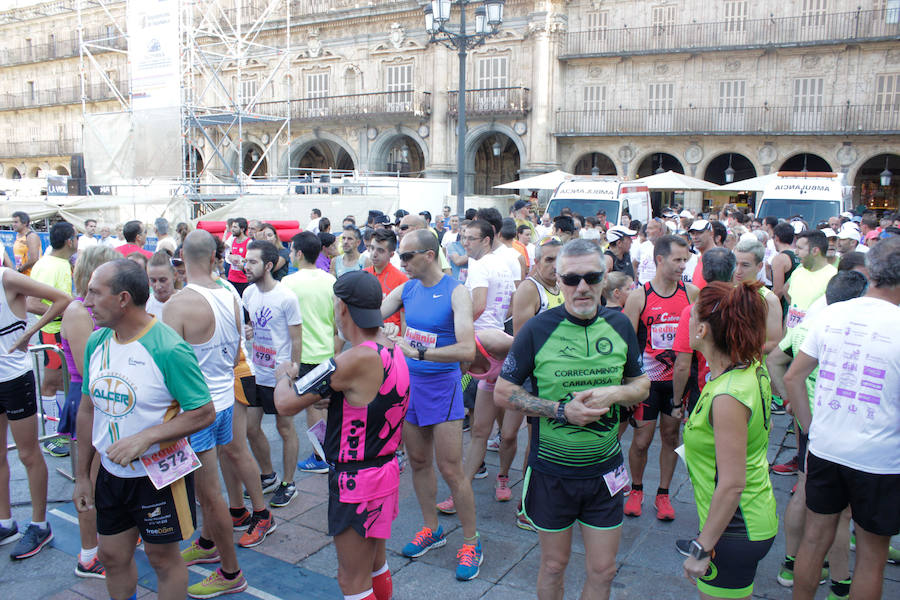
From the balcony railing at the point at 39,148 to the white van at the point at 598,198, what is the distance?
31.5 meters

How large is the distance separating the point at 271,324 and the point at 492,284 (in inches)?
66.5

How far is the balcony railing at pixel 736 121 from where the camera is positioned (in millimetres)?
21609

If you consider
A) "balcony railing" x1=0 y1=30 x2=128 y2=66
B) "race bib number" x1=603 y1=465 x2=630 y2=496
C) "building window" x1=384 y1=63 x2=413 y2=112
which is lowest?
"race bib number" x1=603 y1=465 x2=630 y2=496

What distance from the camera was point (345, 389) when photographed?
9.16 feet

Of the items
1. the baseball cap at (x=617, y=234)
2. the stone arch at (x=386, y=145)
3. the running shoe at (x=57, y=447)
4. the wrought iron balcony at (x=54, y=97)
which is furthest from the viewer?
the wrought iron balcony at (x=54, y=97)

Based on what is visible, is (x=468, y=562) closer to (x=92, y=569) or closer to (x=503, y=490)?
(x=503, y=490)

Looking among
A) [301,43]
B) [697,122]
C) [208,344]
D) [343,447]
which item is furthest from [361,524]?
[301,43]

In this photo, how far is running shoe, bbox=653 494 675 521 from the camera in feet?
14.6

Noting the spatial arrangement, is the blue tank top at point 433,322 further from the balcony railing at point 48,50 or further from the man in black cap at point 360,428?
the balcony railing at point 48,50

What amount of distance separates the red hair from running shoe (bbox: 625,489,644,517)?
7.19 ft

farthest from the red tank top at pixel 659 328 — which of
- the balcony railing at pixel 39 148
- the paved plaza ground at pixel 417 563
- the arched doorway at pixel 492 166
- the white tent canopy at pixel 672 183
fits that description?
the balcony railing at pixel 39 148

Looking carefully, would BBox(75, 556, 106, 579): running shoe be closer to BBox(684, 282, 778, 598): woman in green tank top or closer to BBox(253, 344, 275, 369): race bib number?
BBox(253, 344, 275, 369): race bib number

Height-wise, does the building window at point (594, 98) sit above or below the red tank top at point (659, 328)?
above

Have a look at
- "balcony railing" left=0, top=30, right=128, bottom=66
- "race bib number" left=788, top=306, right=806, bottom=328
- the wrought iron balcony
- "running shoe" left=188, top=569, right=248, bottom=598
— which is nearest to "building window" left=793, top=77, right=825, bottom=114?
"race bib number" left=788, top=306, right=806, bottom=328
